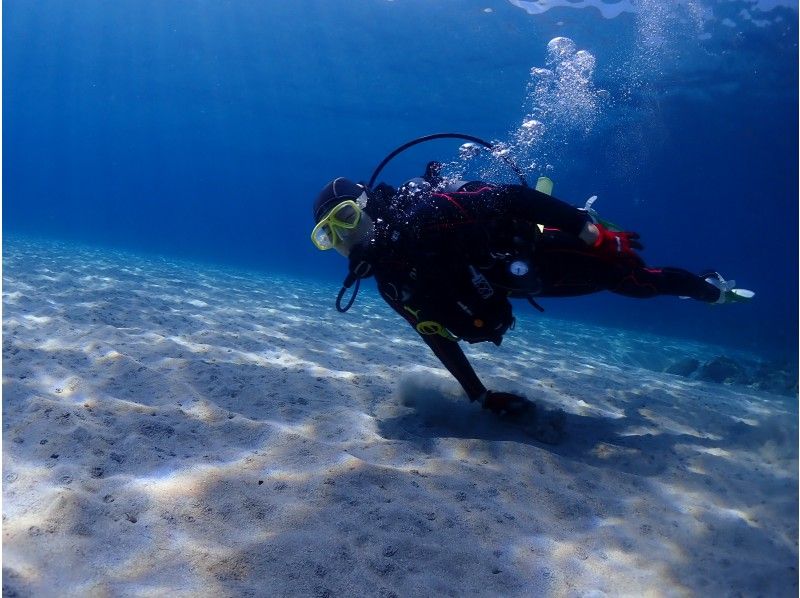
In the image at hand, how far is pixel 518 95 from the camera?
29.2 m

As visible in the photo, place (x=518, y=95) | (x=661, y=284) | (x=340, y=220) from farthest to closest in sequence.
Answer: (x=518, y=95) < (x=661, y=284) < (x=340, y=220)

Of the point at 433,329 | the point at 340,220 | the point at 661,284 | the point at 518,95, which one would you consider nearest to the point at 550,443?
the point at 433,329

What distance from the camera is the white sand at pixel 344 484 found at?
2033 millimetres

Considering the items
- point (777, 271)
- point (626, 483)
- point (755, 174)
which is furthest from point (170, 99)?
point (777, 271)

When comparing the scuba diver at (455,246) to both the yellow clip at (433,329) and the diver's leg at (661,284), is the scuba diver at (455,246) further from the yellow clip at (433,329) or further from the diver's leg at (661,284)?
the diver's leg at (661,284)

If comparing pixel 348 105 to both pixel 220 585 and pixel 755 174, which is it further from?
pixel 220 585

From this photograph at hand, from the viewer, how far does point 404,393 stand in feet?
15.5

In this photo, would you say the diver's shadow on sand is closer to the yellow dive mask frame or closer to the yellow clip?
the yellow clip

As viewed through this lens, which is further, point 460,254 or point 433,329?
point 433,329

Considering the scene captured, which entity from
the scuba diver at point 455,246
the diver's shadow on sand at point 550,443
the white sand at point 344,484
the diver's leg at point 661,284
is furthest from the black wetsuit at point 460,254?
the white sand at point 344,484

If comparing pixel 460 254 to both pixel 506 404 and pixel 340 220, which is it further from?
pixel 506 404

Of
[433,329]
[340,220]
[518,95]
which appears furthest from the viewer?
[518,95]

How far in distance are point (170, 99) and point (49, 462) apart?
2360 inches

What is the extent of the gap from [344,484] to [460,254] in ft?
6.33
